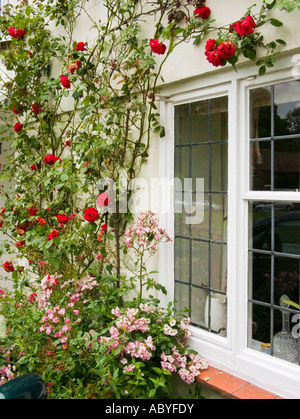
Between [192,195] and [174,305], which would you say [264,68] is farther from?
[174,305]

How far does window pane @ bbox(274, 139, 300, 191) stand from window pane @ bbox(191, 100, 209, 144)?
0.63m

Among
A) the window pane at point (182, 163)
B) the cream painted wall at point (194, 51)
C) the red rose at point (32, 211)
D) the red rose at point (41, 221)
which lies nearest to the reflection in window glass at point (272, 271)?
the window pane at point (182, 163)

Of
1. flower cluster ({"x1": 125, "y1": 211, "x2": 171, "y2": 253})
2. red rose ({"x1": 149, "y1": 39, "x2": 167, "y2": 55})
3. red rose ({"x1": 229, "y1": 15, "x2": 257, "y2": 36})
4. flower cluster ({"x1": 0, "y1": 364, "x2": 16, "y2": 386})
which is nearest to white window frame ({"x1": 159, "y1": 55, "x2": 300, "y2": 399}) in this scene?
red rose ({"x1": 229, "y1": 15, "x2": 257, "y2": 36})

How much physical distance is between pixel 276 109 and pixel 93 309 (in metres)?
1.99

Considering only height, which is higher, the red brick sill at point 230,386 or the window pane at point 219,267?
the window pane at point 219,267

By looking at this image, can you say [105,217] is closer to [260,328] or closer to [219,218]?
[219,218]

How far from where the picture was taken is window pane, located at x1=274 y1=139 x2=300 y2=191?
2.31 metres

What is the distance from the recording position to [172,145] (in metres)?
3.09

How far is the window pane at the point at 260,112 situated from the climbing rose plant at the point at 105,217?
205mm

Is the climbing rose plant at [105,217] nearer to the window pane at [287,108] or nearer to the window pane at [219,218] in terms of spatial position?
the window pane at [287,108]

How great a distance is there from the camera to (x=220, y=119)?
9.00ft

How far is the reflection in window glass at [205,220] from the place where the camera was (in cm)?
276

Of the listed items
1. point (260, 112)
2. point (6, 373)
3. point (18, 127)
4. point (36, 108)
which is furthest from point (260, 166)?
point (18, 127)

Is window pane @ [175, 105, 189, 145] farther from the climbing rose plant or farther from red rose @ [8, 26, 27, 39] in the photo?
red rose @ [8, 26, 27, 39]
